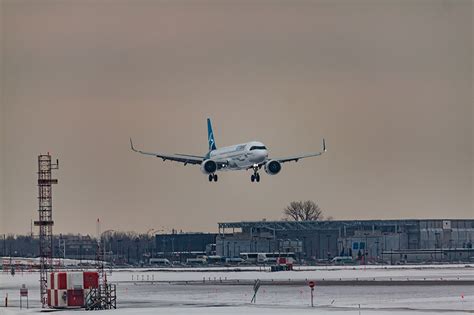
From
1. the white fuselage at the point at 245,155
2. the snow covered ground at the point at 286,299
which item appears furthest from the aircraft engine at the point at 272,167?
the snow covered ground at the point at 286,299

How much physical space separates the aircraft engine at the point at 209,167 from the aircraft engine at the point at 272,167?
8.99 m

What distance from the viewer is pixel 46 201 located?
426 ft

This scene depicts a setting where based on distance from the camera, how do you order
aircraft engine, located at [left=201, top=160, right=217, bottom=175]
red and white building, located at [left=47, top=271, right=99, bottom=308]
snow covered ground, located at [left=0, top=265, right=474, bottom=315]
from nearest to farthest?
snow covered ground, located at [left=0, top=265, right=474, bottom=315], red and white building, located at [left=47, top=271, right=99, bottom=308], aircraft engine, located at [left=201, top=160, right=217, bottom=175]

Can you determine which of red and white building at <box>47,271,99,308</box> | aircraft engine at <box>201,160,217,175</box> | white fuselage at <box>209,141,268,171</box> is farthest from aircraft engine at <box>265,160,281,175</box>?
red and white building at <box>47,271,99,308</box>

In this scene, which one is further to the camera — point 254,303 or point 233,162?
point 233,162

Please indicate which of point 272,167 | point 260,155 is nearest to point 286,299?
point 260,155

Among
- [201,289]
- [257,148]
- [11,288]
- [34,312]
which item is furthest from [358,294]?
[257,148]

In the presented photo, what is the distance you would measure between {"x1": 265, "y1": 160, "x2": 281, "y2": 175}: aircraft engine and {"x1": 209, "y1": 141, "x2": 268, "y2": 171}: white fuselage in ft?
3.66

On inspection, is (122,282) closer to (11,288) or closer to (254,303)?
(11,288)

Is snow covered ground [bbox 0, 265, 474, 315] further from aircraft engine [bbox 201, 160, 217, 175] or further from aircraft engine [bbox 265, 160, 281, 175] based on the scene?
aircraft engine [bbox 201, 160, 217, 175]

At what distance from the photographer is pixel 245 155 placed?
19200 cm

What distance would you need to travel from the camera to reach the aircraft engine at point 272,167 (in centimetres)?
19075

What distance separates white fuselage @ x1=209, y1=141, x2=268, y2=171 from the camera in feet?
626

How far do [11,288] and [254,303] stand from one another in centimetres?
5500
